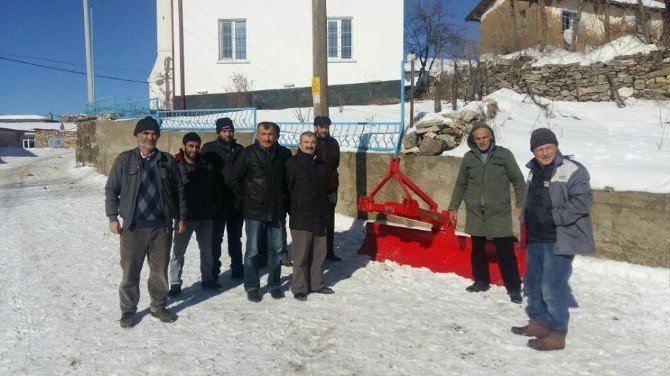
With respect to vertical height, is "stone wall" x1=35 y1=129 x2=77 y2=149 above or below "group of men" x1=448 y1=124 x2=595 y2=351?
above

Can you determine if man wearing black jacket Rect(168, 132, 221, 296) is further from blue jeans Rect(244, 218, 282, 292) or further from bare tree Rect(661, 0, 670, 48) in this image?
bare tree Rect(661, 0, 670, 48)

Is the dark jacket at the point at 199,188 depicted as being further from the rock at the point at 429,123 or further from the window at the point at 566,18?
the window at the point at 566,18

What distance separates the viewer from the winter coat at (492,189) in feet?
16.3

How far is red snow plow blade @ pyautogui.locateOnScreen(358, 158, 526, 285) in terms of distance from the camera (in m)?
5.71

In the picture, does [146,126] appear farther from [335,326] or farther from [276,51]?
[276,51]

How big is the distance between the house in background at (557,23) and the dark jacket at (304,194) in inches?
447

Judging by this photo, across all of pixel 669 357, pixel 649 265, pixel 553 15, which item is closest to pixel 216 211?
pixel 669 357

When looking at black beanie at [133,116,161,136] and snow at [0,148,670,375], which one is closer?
snow at [0,148,670,375]

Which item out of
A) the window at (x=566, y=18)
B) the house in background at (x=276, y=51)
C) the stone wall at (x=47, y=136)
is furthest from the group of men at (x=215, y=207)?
the stone wall at (x=47, y=136)

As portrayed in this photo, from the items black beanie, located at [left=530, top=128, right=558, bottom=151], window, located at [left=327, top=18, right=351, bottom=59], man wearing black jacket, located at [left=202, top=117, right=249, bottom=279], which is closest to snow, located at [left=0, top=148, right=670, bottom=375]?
man wearing black jacket, located at [left=202, top=117, right=249, bottom=279]

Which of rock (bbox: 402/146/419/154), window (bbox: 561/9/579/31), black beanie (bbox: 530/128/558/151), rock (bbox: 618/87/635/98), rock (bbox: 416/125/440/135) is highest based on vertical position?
window (bbox: 561/9/579/31)

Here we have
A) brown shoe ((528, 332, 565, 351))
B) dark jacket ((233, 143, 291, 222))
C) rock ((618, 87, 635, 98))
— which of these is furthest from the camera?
rock ((618, 87, 635, 98))

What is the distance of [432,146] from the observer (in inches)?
305

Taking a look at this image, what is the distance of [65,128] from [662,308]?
5090 centimetres
